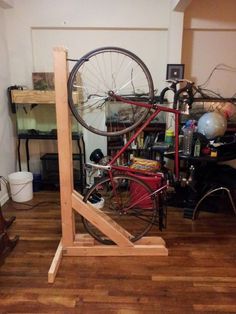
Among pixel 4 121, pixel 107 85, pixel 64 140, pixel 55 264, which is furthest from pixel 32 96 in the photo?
pixel 55 264

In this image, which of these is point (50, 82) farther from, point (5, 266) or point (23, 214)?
point (5, 266)

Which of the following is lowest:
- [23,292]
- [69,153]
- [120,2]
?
[23,292]

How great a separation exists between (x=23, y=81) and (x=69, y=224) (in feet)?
7.11

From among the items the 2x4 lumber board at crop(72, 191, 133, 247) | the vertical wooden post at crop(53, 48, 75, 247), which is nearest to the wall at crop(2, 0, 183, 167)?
the vertical wooden post at crop(53, 48, 75, 247)

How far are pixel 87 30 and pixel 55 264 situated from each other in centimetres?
277

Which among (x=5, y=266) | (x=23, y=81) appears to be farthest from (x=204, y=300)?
(x=23, y=81)

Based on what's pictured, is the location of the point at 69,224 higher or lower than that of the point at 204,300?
higher

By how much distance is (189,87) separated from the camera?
7.79 ft

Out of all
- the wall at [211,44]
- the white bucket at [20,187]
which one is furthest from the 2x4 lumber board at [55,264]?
the wall at [211,44]

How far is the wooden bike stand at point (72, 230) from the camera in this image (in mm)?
1984

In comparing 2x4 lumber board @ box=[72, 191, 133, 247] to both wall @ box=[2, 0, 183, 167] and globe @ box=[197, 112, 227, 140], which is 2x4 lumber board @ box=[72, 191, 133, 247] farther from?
wall @ box=[2, 0, 183, 167]

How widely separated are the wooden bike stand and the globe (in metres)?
1.17

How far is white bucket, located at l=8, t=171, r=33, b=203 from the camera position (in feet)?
10.3

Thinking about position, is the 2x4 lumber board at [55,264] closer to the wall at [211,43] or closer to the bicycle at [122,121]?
the bicycle at [122,121]
